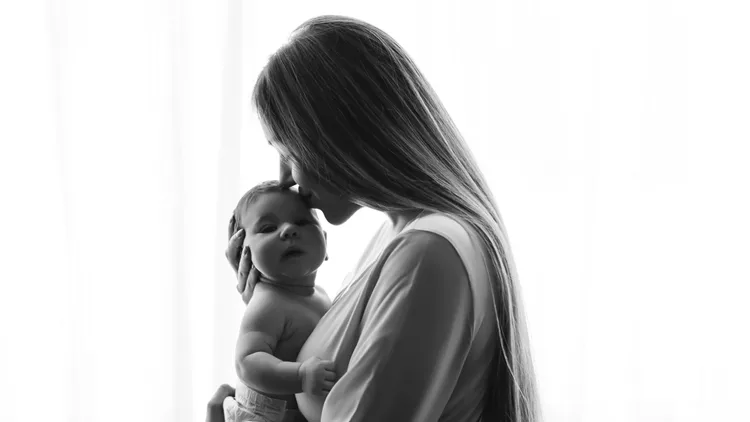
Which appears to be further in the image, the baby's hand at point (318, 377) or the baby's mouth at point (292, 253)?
the baby's mouth at point (292, 253)

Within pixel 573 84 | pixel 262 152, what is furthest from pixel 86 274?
pixel 573 84

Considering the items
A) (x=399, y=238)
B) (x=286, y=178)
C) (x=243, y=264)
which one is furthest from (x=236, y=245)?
(x=399, y=238)

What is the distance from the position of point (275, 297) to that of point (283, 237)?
0.09 m

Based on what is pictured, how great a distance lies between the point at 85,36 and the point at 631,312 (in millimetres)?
1856

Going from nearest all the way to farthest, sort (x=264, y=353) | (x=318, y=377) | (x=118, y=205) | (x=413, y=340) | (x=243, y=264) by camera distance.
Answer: (x=413, y=340) → (x=318, y=377) → (x=264, y=353) → (x=243, y=264) → (x=118, y=205)

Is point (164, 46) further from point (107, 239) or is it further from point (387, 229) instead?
point (387, 229)

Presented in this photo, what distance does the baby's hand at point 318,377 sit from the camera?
3.20ft

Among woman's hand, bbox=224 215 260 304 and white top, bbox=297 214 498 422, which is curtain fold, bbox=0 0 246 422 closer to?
woman's hand, bbox=224 215 260 304

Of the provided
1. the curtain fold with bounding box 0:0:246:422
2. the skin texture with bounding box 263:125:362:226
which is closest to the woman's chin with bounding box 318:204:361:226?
the skin texture with bounding box 263:125:362:226

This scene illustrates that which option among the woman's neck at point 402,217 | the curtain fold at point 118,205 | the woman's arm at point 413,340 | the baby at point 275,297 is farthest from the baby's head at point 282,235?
the curtain fold at point 118,205

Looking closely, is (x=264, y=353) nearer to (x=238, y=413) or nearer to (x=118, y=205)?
(x=238, y=413)

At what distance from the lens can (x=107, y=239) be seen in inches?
88.2

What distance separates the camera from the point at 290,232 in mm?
1115

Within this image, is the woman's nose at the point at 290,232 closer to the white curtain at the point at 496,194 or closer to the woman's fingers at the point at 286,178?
the woman's fingers at the point at 286,178
